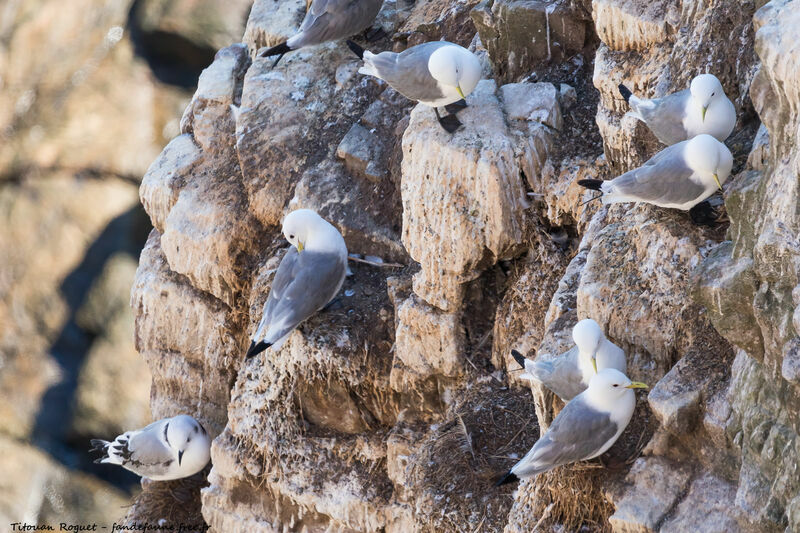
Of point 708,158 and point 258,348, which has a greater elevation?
point 708,158

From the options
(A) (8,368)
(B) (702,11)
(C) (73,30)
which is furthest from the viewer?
(C) (73,30)

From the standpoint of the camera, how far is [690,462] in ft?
11.6

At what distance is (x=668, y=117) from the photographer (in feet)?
13.4

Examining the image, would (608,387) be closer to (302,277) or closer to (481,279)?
(481,279)

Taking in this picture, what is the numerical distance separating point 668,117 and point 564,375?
1.21m

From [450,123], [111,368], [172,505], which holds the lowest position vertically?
[111,368]

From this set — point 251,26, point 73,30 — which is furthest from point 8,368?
point 251,26

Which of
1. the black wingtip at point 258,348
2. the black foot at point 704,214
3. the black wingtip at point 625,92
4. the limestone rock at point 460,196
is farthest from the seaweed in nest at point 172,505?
the black foot at point 704,214

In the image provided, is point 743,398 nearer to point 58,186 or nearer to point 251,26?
point 251,26

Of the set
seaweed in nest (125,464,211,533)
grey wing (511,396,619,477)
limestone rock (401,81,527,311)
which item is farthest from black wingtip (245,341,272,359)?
seaweed in nest (125,464,211,533)

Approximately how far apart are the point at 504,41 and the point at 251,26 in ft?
8.81

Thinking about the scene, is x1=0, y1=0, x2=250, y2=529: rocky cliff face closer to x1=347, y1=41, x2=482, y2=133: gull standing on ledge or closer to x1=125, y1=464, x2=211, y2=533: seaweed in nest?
x1=125, y1=464, x2=211, y2=533: seaweed in nest

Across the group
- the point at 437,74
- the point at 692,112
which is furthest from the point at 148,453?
the point at 692,112

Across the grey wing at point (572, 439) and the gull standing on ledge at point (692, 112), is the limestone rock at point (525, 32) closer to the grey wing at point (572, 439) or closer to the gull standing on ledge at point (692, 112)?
the gull standing on ledge at point (692, 112)
